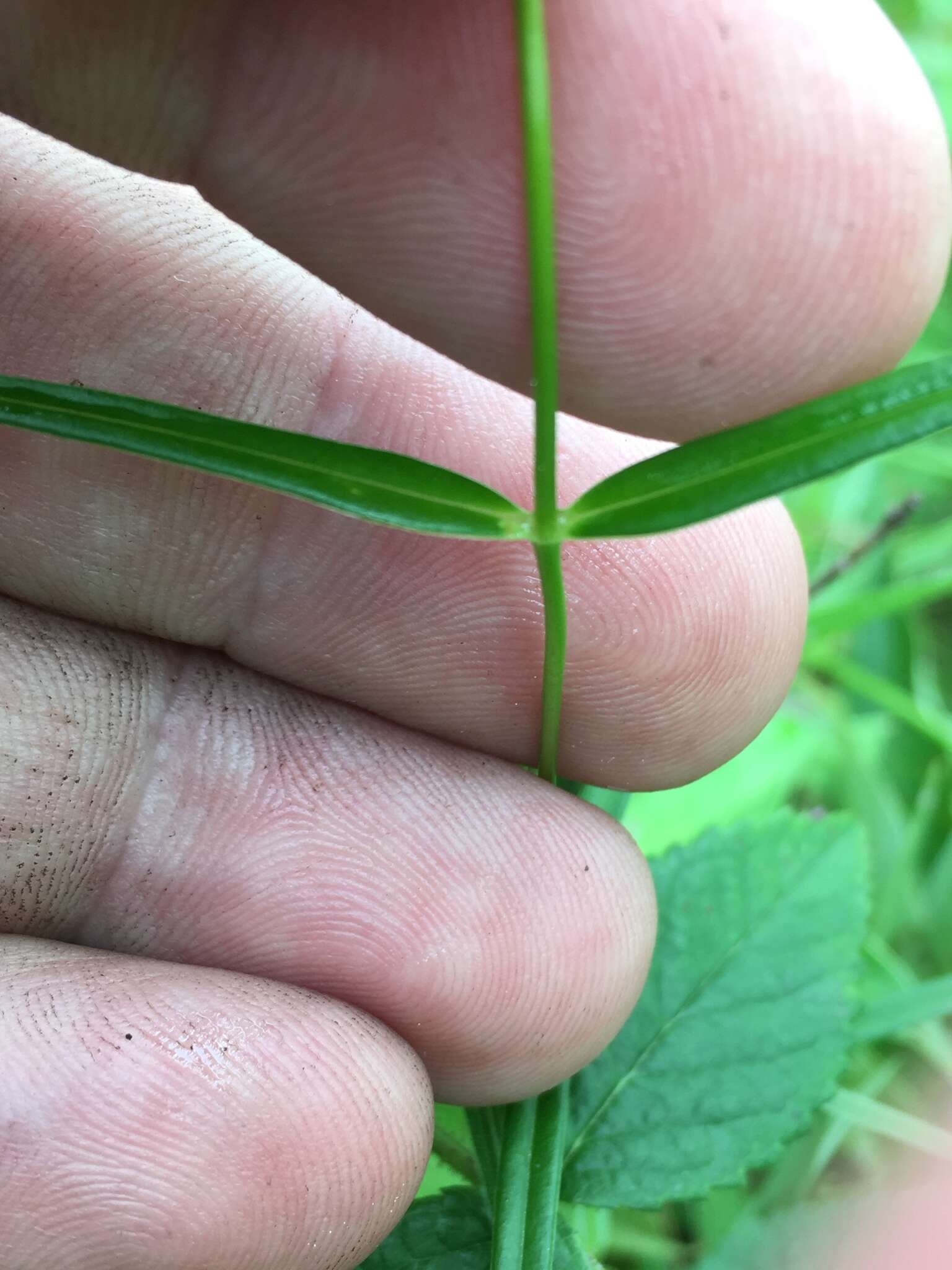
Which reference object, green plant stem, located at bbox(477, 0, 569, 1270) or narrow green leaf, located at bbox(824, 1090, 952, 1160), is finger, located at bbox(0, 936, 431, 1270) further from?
narrow green leaf, located at bbox(824, 1090, 952, 1160)

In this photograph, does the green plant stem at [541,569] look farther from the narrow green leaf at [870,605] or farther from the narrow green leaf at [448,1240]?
the narrow green leaf at [870,605]

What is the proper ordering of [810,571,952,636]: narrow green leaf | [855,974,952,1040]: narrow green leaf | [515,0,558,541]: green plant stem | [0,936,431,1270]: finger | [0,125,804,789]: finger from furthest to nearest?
[810,571,952,636]: narrow green leaf → [855,974,952,1040]: narrow green leaf → [0,125,804,789]: finger → [0,936,431,1270]: finger → [515,0,558,541]: green plant stem

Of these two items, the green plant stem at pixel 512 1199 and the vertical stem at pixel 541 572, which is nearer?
the vertical stem at pixel 541 572

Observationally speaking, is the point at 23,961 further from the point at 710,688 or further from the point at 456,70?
the point at 456,70

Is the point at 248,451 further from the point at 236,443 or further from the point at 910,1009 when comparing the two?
the point at 910,1009

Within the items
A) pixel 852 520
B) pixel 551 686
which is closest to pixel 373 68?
pixel 551 686

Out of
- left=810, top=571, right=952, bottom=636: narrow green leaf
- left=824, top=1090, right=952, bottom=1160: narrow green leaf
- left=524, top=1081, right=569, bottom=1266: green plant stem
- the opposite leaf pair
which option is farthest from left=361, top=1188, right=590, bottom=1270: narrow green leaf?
left=810, top=571, right=952, bottom=636: narrow green leaf

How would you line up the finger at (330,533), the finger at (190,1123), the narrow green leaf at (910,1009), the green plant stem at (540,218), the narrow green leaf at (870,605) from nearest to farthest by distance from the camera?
the green plant stem at (540,218) → the finger at (190,1123) → the finger at (330,533) → the narrow green leaf at (910,1009) → the narrow green leaf at (870,605)

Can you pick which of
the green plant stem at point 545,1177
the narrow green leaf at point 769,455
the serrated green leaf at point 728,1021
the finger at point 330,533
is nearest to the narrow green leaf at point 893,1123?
the serrated green leaf at point 728,1021
